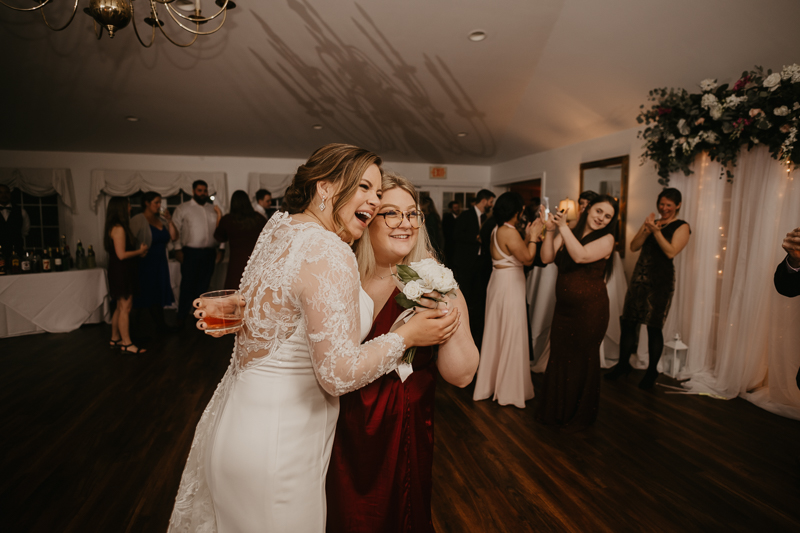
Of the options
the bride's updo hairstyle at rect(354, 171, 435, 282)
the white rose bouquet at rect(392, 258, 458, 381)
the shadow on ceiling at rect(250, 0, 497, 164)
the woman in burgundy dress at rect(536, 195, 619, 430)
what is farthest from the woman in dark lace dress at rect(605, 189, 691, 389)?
the white rose bouquet at rect(392, 258, 458, 381)

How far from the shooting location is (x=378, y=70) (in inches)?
179

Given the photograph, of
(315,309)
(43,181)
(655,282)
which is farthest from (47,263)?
(655,282)

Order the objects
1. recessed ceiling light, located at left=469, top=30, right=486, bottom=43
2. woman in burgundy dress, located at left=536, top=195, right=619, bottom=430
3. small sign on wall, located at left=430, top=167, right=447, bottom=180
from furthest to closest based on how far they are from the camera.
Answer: small sign on wall, located at left=430, top=167, right=447, bottom=180 → recessed ceiling light, located at left=469, top=30, right=486, bottom=43 → woman in burgundy dress, located at left=536, top=195, right=619, bottom=430

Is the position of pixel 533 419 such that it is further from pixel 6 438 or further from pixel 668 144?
pixel 6 438

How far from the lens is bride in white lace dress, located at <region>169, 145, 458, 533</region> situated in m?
0.93

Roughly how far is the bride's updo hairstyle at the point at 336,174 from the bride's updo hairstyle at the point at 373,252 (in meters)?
0.23

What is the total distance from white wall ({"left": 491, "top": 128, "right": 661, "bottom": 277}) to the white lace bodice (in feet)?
14.8

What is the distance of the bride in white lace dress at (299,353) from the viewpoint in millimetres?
931

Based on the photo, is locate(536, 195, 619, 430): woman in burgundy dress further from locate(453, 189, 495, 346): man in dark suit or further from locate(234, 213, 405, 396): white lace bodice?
locate(234, 213, 405, 396): white lace bodice

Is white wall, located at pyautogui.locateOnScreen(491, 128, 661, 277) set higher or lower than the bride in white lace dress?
higher

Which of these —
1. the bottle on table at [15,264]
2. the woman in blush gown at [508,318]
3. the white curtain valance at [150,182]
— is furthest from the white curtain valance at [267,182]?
the woman in blush gown at [508,318]

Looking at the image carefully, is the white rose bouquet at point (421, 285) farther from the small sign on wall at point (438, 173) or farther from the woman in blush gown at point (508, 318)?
the small sign on wall at point (438, 173)

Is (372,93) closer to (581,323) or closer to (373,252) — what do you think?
(581,323)

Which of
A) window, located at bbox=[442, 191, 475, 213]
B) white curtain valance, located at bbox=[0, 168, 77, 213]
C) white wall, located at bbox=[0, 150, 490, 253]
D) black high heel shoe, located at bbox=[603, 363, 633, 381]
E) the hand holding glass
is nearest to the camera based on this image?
the hand holding glass
